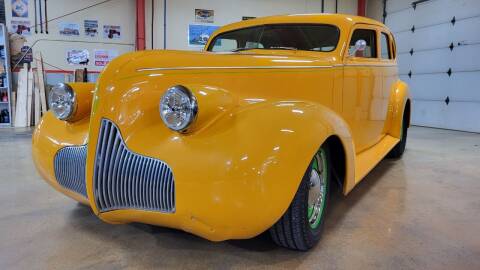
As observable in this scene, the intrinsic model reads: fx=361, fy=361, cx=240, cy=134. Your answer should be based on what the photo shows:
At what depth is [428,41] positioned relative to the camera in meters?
7.70

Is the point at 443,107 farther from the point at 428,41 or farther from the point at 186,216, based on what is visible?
the point at 186,216

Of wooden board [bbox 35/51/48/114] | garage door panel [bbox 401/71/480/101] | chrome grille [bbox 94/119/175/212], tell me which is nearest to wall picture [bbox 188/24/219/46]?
wooden board [bbox 35/51/48/114]

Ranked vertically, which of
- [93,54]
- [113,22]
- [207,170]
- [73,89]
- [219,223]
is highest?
[113,22]

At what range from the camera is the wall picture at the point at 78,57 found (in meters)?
7.64

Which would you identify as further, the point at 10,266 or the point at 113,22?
the point at 113,22

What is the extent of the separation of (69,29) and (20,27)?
0.91 metres

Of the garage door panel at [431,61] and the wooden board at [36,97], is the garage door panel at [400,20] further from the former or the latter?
the wooden board at [36,97]

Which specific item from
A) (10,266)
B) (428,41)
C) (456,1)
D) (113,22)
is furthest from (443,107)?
(10,266)

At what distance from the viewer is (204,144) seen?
1491 mm

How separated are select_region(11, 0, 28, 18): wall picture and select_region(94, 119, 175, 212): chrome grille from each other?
7.16 m

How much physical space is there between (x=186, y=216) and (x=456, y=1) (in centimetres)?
771

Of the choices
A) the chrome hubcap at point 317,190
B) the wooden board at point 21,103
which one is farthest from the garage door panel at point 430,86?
the wooden board at point 21,103

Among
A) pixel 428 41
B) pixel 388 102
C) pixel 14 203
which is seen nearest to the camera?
pixel 14 203

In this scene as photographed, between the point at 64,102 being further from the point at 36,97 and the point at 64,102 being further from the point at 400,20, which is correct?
the point at 400,20
